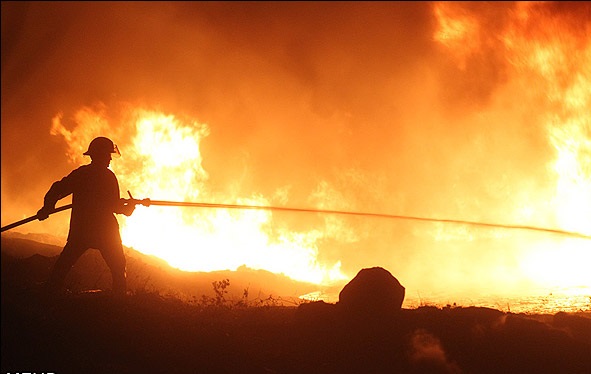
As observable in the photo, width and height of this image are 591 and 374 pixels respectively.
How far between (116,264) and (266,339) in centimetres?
308

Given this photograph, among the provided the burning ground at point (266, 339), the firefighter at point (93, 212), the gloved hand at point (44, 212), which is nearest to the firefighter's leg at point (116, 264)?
the firefighter at point (93, 212)

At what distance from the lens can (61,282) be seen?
6871mm

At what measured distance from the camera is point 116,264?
24.3 feet

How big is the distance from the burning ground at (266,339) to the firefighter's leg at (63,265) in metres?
0.23

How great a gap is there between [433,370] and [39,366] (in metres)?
5.42

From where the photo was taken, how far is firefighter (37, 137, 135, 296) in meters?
7.11

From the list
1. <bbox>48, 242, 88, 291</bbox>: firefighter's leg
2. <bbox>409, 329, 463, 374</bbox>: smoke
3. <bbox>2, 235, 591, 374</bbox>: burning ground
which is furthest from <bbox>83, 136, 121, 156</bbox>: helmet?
<bbox>409, 329, 463, 374</bbox>: smoke

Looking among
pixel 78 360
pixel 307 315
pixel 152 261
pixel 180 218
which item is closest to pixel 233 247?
pixel 180 218

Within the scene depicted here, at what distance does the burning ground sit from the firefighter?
607 mm

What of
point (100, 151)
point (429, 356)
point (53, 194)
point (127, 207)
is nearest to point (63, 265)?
point (53, 194)

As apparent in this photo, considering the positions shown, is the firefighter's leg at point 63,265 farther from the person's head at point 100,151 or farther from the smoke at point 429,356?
the smoke at point 429,356

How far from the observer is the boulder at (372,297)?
7602 mm

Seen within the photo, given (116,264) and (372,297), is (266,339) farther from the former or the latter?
(116,264)

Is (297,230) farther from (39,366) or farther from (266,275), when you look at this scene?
(39,366)
